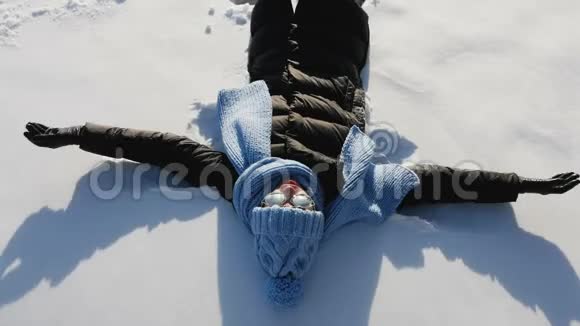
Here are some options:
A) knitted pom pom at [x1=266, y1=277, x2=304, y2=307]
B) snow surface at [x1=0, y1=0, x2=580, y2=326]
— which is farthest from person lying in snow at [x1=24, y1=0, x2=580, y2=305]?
snow surface at [x1=0, y1=0, x2=580, y2=326]

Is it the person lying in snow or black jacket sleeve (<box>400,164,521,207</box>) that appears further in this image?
black jacket sleeve (<box>400,164,521,207</box>)

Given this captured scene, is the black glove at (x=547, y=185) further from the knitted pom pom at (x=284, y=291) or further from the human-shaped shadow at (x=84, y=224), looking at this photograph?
the human-shaped shadow at (x=84, y=224)

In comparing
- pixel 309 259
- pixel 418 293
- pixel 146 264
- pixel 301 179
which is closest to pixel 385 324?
pixel 418 293

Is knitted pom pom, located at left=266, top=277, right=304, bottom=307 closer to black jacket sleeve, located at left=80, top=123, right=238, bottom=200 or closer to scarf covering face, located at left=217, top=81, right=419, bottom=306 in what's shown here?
scarf covering face, located at left=217, top=81, right=419, bottom=306

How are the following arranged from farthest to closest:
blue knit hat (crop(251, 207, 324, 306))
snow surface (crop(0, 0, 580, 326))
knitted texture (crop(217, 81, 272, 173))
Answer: knitted texture (crop(217, 81, 272, 173)) → snow surface (crop(0, 0, 580, 326)) → blue knit hat (crop(251, 207, 324, 306))

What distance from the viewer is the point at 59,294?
1.67m

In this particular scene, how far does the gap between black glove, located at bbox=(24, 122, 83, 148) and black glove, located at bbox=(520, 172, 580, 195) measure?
1.51m

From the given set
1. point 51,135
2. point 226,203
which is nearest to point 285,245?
point 226,203

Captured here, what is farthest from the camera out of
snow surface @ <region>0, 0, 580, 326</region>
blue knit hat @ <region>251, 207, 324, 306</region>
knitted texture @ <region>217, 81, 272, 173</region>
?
knitted texture @ <region>217, 81, 272, 173</region>

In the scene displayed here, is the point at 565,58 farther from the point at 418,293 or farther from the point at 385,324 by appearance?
the point at 385,324

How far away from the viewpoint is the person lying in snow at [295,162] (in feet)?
5.19

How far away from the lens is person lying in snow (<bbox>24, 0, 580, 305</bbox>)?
1581 millimetres

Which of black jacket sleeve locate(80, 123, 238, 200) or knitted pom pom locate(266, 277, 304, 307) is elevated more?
black jacket sleeve locate(80, 123, 238, 200)

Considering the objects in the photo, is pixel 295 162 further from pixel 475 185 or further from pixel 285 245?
pixel 475 185
